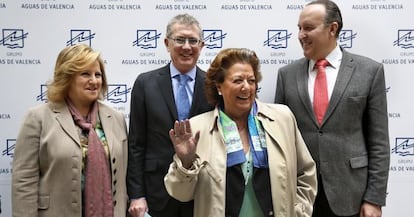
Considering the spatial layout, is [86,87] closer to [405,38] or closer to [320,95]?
[320,95]

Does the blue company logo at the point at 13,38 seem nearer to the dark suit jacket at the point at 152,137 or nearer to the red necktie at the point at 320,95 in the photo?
the dark suit jacket at the point at 152,137

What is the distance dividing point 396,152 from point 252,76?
Answer: 157 centimetres

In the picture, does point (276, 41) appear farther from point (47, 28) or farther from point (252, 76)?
point (47, 28)

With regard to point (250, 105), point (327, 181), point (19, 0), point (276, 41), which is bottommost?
point (327, 181)

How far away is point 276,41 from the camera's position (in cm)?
311

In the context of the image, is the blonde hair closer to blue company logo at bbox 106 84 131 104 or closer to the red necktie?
blue company logo at bbox 106 84 131 104

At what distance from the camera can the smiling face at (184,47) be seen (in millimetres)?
2496

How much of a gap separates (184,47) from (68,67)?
61cm

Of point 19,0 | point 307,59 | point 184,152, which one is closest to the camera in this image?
point 184,152

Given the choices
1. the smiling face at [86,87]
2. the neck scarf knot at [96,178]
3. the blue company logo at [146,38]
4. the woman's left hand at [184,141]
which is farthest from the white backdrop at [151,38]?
the woman's left hand at [184,141]

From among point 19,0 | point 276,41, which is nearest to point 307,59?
point 276,41

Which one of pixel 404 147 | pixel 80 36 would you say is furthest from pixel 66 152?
pixel 404 147

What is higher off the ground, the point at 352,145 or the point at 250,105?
the point at 250,105

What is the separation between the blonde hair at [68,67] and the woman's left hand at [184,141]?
67 centimetres
